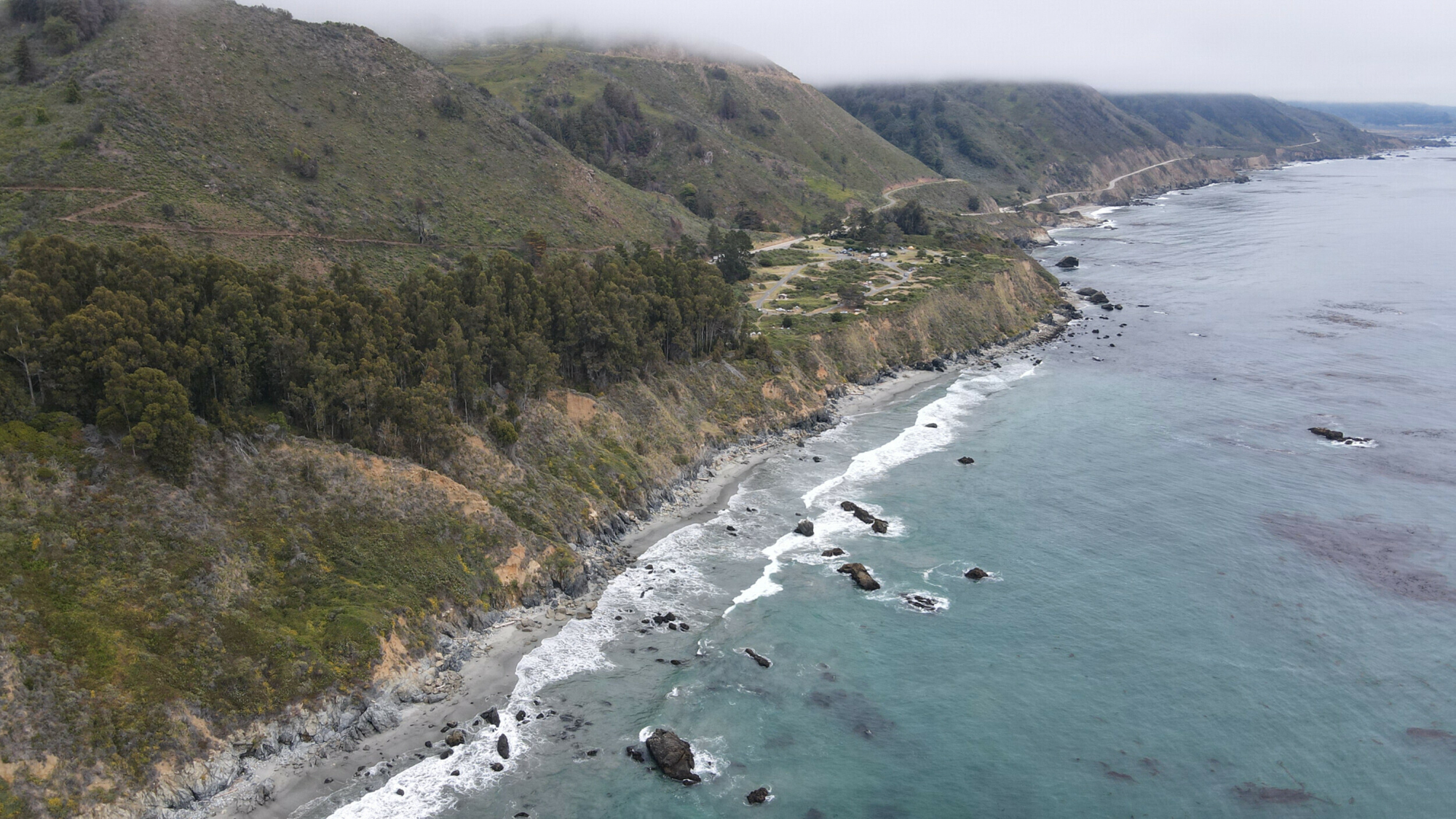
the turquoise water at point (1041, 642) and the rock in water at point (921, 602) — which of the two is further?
the rock in water at point (921, 602)

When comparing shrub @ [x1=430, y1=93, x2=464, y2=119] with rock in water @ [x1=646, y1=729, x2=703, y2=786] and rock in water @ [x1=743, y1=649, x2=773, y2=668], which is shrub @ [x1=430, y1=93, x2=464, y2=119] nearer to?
rock in water @ [x1=743, y1=649, x2=773, y2=668]

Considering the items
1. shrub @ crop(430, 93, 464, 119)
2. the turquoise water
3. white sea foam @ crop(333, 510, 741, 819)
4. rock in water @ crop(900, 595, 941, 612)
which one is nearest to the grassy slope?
shrub @ crop(430, 93, 464, 119)

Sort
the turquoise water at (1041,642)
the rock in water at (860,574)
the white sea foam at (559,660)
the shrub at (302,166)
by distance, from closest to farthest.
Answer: the white sea foam at (559,660), the turquoise water at (1041,642), the rock in water at (860,574), the shrub at (302,166)

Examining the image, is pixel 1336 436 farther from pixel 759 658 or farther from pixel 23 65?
pixel 23 65

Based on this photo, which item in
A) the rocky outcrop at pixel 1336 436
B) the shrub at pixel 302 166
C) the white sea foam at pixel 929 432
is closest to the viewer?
the white sea foam at pixel 929 432

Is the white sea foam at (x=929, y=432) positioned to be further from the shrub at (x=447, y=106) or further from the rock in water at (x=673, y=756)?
the shrub at (x=447, y=106)

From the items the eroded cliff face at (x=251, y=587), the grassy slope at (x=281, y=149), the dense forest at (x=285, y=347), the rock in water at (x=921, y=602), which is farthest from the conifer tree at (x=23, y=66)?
the rock in water at (x=921, y=602)
